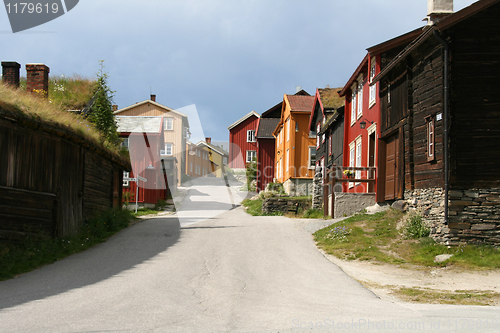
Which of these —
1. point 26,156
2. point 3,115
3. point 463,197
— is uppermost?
point 3,115

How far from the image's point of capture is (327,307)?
7207mm

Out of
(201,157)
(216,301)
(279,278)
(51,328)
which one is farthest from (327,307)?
(201,157)

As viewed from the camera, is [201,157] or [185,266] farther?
[201,157]

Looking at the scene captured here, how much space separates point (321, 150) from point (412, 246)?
18767 mm

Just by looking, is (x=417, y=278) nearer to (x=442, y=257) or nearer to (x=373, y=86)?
(x=442, y=257)

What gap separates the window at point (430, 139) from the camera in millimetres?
12953

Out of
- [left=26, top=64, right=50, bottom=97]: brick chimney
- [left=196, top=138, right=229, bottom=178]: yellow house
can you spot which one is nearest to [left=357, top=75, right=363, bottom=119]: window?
[left=26, top=64, right=50, bottom=97]: brick chimney

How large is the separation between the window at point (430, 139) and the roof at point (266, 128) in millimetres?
31686

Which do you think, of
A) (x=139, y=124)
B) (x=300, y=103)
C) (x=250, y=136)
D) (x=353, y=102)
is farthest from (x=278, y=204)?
(x=250, y=136)

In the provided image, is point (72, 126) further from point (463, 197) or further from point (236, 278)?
point (463, 197)

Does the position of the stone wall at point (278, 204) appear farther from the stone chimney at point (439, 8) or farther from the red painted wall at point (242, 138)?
the red painted wall at point (242, 138)

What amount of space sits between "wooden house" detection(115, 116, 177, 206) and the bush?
19445 millimetres

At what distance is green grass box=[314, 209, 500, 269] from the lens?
1125 centimetres

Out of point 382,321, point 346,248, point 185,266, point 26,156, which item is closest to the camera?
point 382,321
